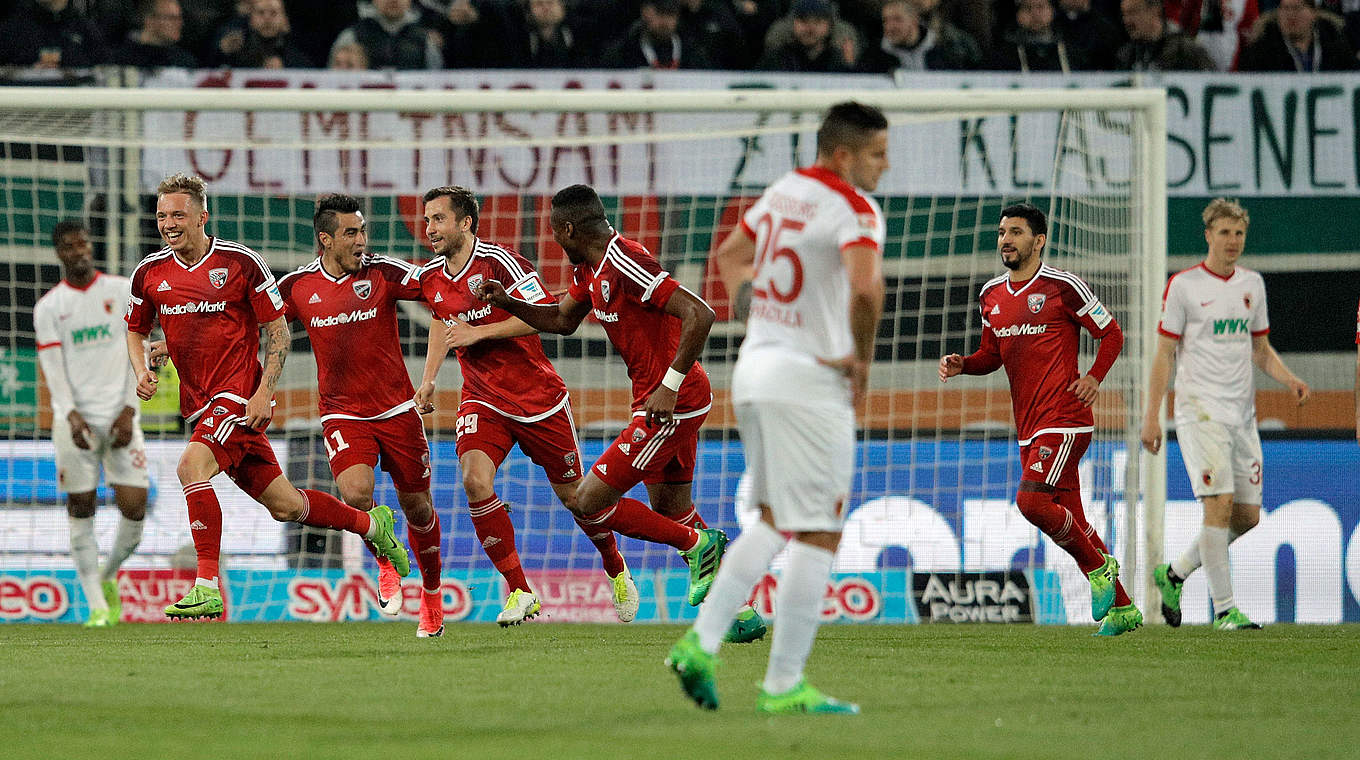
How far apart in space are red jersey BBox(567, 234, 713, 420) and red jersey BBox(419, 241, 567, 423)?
589 millimetres

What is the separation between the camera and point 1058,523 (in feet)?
28.0

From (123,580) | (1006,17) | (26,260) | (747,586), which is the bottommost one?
(123,580)

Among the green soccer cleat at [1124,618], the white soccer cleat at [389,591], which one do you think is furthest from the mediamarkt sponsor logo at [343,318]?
the green soccer cleat at [1124,618]

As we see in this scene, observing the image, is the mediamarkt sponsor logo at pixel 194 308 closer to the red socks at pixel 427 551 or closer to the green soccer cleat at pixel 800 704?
the red socks at pixel 427 551

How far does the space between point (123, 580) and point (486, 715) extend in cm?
716

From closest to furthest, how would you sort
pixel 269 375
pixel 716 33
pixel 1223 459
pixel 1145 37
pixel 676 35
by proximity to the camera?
pixel 269 375 < pixel 1223 459 < pixel 676 35 < pixel 716 33 < pixel 1145 37

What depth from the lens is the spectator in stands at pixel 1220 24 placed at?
45.9ft

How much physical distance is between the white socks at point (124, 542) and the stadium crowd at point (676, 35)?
4234mm

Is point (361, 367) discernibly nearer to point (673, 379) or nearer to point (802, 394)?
point (673, 379)

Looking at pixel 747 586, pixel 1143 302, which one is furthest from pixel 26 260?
pixel 747 586

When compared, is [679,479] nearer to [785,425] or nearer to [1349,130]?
[785,425]

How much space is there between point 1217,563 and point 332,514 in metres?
4.98

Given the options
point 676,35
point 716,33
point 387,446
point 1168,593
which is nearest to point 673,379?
point 387,446

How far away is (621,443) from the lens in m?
7.84
